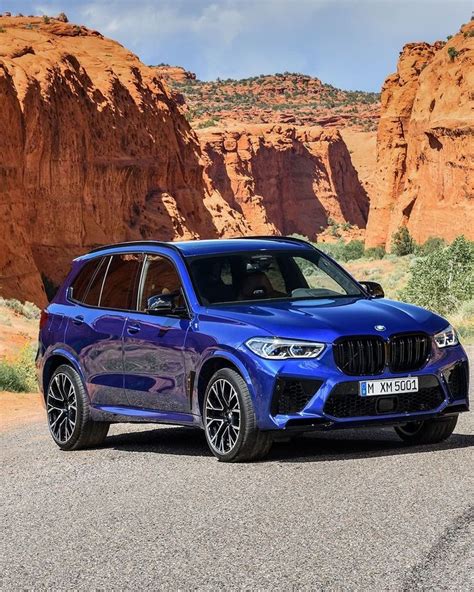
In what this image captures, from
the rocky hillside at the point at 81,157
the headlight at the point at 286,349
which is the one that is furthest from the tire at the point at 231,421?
the rocky hillside at the point at 81,157

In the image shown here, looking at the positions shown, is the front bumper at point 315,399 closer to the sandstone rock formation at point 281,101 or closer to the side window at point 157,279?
the side window at point 157,279

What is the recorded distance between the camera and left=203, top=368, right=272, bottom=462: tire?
795 cm

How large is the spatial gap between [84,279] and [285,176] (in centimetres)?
12047

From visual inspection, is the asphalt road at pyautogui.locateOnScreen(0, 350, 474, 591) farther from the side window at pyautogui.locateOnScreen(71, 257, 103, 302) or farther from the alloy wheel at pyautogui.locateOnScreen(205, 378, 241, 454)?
the side window at pyautogui.locateOnScreen(71, 257, 103, 302)

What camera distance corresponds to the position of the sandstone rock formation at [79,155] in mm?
47344

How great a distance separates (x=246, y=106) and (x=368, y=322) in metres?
150

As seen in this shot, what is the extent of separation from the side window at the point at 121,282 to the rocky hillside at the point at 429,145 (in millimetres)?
56718

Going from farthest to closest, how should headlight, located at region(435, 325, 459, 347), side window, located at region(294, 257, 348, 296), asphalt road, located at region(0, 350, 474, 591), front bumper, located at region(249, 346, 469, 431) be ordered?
side window, located at region(294, 257, 348, 296) → headlight, located at region(435, 325, 459, 347) → front bumper, located at region(249, 346, 469, 431) → asphalt road, located at region(0, 350, 474, 591)

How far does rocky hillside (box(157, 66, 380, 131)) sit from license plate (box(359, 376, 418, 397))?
133m

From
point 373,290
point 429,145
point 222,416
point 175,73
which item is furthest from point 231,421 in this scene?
point 175,73

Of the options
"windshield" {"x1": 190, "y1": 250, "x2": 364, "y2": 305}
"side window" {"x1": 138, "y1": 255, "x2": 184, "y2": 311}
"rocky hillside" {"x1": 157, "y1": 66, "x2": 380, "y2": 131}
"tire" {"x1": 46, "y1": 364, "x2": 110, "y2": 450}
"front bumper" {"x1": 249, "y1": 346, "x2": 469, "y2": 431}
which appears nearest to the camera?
"front bumper" {"x1": 249, "y1": 346, "x2": 469, "y2": 431}

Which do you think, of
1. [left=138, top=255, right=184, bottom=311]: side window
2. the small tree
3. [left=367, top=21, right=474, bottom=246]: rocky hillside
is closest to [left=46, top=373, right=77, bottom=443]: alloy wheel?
[left=138, top=255, right=184, bottom=311]: side window

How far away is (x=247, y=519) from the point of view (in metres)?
6.26

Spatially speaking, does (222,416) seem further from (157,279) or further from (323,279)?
(323,279)
